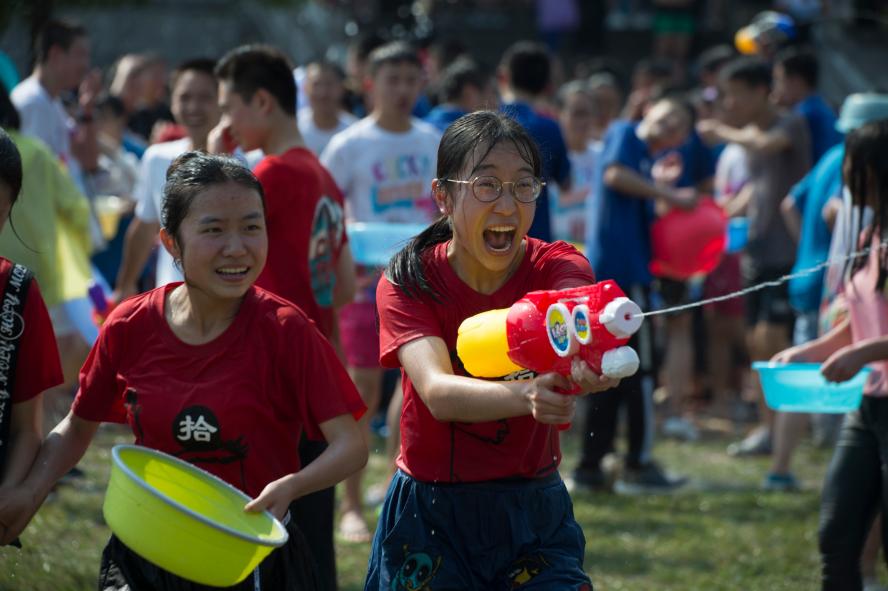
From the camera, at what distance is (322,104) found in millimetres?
8164

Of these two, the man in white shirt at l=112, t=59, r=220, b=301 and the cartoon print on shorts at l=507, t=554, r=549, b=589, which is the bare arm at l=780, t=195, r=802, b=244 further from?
the cartoon print on shorts at l=507, t=554, r=549, b=589

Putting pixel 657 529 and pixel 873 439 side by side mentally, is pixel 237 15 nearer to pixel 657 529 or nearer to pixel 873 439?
pixel 657 529

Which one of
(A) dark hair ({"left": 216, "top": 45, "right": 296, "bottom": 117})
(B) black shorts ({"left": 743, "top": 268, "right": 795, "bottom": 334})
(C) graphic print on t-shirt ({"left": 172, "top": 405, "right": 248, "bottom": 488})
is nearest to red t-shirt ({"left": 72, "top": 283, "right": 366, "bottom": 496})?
(C) graphic print on t-shirt ({"left": 172, "top": 405, "right": 248, "bottom": 488})

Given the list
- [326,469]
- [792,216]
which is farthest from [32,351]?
[792,216]

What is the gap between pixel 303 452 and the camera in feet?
14.5

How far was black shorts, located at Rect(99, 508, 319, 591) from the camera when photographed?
10.7ft

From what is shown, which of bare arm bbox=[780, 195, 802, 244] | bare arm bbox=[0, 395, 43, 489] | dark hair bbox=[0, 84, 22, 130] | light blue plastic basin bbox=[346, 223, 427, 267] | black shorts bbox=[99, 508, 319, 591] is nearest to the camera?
black shorts bbox=[99, 508, 319, 591]

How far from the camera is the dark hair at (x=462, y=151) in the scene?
131 inches

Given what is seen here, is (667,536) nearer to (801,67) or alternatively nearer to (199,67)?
(199,67)

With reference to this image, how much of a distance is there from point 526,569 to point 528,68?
4.83 metres

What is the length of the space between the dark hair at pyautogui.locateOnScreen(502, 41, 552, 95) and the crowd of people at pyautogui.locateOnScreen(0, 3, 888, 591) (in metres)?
0.01

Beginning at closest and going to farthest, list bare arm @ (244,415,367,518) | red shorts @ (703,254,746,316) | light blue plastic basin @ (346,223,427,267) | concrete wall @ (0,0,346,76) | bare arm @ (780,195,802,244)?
bare arm @ (244,415,367,518) < light blue plastic basin @ (346,223,427,267) < bare arm @ (780,195,802,244) < red shorts @ (703,254,746,316) < concrete wall @ (0,0,346,76)

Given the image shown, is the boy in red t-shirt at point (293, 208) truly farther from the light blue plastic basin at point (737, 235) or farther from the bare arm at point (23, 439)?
the light blue plastic basin at point (737, 235)

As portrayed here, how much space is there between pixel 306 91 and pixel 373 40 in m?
2.31
